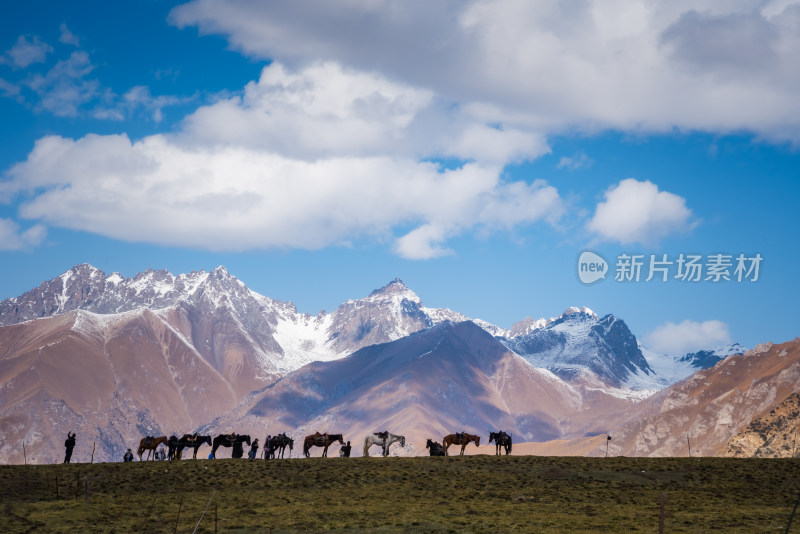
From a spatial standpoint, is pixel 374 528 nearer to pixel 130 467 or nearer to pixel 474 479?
pixel 474 479

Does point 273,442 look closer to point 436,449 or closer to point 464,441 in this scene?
point 436,449

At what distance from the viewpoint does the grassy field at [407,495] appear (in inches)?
2309

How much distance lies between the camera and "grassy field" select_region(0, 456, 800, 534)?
58656 millimetres

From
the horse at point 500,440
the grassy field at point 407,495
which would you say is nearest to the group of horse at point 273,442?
the horse at point 500,440

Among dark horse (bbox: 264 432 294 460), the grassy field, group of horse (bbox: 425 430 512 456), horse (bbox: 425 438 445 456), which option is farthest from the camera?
horse (bbox: 425 438 445 456)

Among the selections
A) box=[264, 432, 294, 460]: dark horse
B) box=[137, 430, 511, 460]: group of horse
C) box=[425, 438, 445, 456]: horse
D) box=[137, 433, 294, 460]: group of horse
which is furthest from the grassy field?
box=[425, 438, 445, 456]: horse

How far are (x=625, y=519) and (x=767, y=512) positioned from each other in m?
11.3

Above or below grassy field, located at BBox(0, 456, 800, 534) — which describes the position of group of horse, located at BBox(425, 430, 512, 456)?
above

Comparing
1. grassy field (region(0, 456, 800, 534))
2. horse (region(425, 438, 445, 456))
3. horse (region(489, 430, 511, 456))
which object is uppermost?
horse (region(489, 430, 511, 456))

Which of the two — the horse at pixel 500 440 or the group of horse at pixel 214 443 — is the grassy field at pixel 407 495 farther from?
the horse at pixel 500 440

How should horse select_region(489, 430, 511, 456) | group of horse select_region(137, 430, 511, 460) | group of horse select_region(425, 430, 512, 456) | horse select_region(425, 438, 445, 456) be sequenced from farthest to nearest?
horse select_region(425, 438, 445, 456)
horse select_region(489, 430, 511, 456)
group of horse select_region(425, 430, 512, 456)
group of horse select_region(137, 430, 511, 460)

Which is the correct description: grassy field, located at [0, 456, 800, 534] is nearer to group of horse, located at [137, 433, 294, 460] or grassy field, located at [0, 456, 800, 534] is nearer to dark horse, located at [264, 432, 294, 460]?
dark horse, located at [264, 432, 294, 460]

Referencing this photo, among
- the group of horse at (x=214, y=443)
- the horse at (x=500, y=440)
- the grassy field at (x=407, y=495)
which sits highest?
the horse at (x=500, y=440)

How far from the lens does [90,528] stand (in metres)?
57.6
